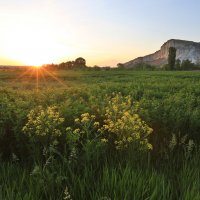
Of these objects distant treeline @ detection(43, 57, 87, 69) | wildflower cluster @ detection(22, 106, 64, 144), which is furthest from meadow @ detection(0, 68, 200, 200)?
distant treeline @ detection(43, 57, 87, 69)

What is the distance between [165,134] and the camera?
20.6ft

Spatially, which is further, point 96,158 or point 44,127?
point 44,127

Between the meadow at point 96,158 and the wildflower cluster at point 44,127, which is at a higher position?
the wildflower cluster at point 44,127

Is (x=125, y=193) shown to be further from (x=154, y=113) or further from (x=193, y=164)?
(x=154, y=113)

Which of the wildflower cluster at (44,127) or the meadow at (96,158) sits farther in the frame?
the wildflower cluster at (44,127)

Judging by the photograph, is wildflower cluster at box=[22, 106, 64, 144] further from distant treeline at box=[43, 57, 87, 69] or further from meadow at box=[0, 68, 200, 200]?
distant treeline at box=[43, 57, 87, 69]

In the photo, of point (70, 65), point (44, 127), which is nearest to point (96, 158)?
point (44, 127)

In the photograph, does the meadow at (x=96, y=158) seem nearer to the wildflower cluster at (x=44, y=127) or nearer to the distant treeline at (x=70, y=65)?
the wildflower cluster at (x=44, y=127)

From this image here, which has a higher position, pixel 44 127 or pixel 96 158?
pixel 44 127

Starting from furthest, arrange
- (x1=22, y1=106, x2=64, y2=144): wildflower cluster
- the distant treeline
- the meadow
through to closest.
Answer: the distant treeline → (x1=22, y1=106, x2=64, y2=144): wildflower cluster → the meadow

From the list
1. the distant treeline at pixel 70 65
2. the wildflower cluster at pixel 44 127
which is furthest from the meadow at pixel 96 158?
the distant treeline at pixel 70 65

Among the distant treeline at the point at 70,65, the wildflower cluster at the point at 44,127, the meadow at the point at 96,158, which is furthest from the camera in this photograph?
the distant treeline at the point at 70,65

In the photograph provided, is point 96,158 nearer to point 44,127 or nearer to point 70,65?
point 44,127

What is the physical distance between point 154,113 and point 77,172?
2.82 m
